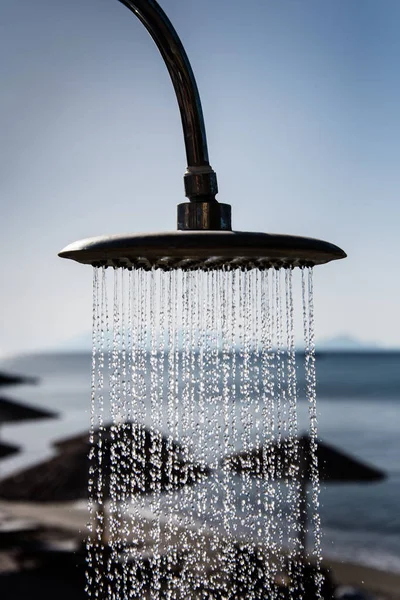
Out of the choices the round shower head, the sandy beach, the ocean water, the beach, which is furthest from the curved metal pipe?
the ocean water

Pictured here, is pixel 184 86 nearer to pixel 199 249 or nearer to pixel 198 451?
pixel 199 249

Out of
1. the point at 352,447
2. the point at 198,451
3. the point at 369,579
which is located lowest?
the point at 352,447

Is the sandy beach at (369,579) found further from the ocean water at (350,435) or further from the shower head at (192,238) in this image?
the shower head at (192,238)

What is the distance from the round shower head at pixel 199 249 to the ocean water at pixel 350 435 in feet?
38.6

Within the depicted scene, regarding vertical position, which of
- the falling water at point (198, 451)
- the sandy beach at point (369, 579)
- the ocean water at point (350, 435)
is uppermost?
the falling water at point (198, 451)

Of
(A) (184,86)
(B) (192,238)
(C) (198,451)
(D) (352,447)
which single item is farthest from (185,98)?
(D) (352,447)

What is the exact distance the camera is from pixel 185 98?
1.24 meters

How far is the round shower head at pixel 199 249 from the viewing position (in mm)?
1014

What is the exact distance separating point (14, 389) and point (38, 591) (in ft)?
223

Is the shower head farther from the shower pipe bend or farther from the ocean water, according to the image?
the ocean water

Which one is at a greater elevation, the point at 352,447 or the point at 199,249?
the point at 199,249

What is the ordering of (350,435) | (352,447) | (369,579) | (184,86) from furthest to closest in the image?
(350,435) → (352,447) → (369,579) → (184,86)

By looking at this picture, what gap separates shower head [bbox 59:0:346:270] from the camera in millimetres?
1020

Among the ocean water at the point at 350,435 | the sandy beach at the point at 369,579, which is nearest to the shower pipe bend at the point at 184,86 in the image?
the sandy beach at the point at 369,579
